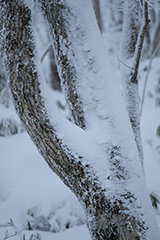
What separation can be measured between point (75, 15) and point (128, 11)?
0.77 metres

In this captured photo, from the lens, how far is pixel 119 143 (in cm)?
92

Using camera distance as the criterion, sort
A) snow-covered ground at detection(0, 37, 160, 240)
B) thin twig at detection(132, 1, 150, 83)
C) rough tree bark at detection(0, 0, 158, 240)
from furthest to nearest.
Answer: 1. snow-covered ground at detection(0, 37, 160, 240)
2. thin twig at detection(132, 1, 150, 83)
3. rough tree bark at detection(0, 0, 158, 240)

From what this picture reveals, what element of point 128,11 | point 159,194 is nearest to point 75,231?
point 159,194

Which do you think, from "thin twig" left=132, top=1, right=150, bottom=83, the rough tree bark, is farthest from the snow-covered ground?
"thin twig" left=132, top=1, right=150, bottom=83

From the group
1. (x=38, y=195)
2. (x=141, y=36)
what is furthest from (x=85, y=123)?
(x=38, y=195)

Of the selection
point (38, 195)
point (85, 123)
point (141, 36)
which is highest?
point (141, 36)

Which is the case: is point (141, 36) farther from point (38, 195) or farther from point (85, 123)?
point (38, 195)

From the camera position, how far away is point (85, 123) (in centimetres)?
100

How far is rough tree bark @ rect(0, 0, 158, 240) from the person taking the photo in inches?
34.5

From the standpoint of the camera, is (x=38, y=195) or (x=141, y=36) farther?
(x=38, y=195)

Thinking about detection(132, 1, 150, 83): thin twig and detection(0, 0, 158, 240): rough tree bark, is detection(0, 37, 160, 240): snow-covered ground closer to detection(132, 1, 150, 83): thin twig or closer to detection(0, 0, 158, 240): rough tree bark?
detection(0, 0, 158, 240): rough tree bark

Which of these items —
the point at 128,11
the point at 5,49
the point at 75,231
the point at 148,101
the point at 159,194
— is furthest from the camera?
the point at 148,101

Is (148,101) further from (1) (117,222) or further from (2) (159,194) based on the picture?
(1) (117,222)

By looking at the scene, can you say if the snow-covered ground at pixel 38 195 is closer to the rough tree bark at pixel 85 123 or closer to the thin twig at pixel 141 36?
the rough tree bark at pixel 85 123
